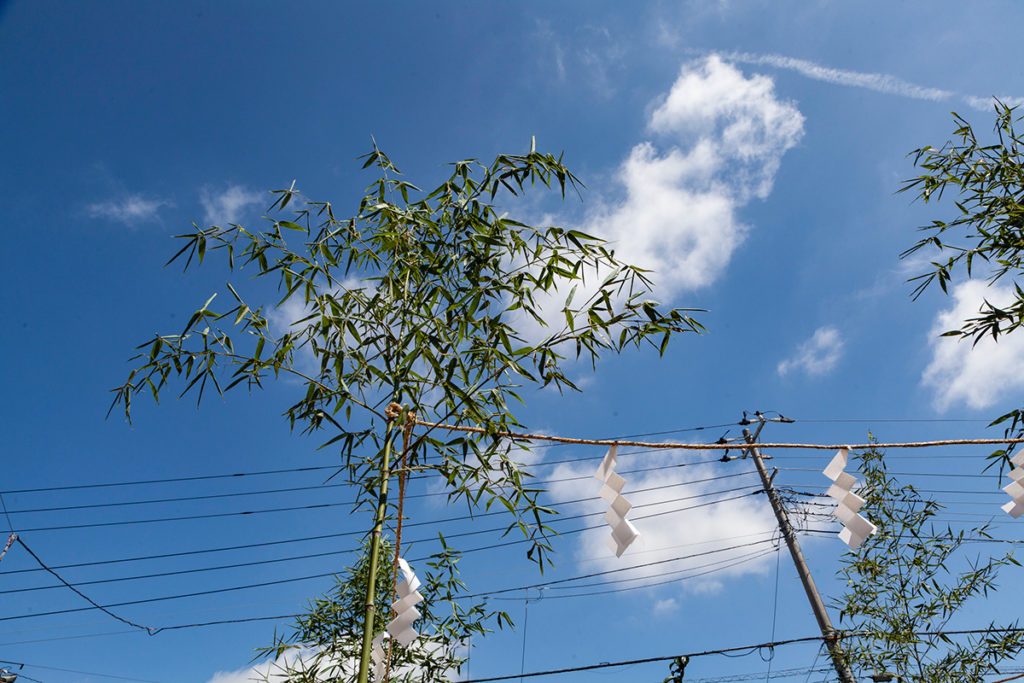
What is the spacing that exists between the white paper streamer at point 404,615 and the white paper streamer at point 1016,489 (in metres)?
2.67

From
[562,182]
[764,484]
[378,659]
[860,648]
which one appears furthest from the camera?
[764,484]

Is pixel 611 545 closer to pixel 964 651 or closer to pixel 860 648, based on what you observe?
pixel 964 651

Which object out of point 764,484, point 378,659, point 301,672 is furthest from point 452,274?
point 764,484

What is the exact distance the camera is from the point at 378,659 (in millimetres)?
2098

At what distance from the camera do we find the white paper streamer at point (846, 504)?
246cm

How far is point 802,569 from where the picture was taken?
655 centimetres

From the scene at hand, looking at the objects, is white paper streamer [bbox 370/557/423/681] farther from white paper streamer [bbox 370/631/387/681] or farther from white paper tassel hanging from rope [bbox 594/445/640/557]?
white paper tassel hanging from rope [bbox 594/445/640/557]

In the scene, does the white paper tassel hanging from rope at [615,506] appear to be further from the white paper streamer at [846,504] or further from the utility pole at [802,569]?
the utility pole at [802,569]

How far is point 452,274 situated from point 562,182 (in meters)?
0.66

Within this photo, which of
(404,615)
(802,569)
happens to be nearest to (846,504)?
(404,615)

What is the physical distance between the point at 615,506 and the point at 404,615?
915mm

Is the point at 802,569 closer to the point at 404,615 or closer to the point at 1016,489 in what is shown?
the point at 1016,489

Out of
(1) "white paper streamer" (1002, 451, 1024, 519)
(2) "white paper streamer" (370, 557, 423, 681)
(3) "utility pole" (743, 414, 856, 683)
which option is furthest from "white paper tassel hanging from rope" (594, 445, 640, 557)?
(3) "utility pole" (743, 414, 856, 683)

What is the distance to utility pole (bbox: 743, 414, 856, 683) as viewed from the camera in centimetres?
539
